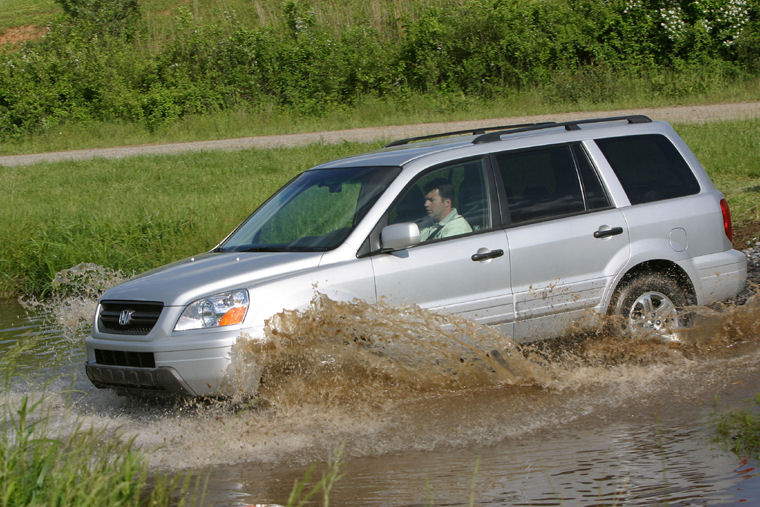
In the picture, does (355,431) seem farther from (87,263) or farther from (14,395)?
(87,263)

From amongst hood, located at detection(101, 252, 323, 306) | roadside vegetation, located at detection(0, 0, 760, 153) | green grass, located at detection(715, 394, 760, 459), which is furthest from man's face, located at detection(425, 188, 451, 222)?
roadside vegetation, located at detection(0, 0, 760, 153)

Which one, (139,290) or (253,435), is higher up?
(139,290)

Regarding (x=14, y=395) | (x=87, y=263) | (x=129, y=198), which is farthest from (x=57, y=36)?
(x=14, y=395)

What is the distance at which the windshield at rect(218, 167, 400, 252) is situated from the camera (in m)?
6.49

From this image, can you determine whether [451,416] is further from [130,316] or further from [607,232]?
[130,316]

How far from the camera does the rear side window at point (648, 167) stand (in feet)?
24.2

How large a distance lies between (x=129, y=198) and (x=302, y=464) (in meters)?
10.9

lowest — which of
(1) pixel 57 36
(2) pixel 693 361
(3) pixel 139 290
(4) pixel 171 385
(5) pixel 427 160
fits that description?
(2) pixel 693 361

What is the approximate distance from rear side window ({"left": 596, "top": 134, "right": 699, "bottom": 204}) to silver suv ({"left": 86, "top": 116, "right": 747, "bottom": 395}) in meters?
0.01

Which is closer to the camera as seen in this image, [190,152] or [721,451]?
[721,451]

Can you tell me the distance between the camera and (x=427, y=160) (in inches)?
266

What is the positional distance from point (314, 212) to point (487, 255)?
51.0 inches

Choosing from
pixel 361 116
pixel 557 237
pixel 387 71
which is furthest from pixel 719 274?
pixel 387 71

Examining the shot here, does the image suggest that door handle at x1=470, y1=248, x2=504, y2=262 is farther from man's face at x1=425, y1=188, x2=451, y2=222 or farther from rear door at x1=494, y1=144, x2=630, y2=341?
man's face at x1=425, y1=188, x2=451, y2=222
